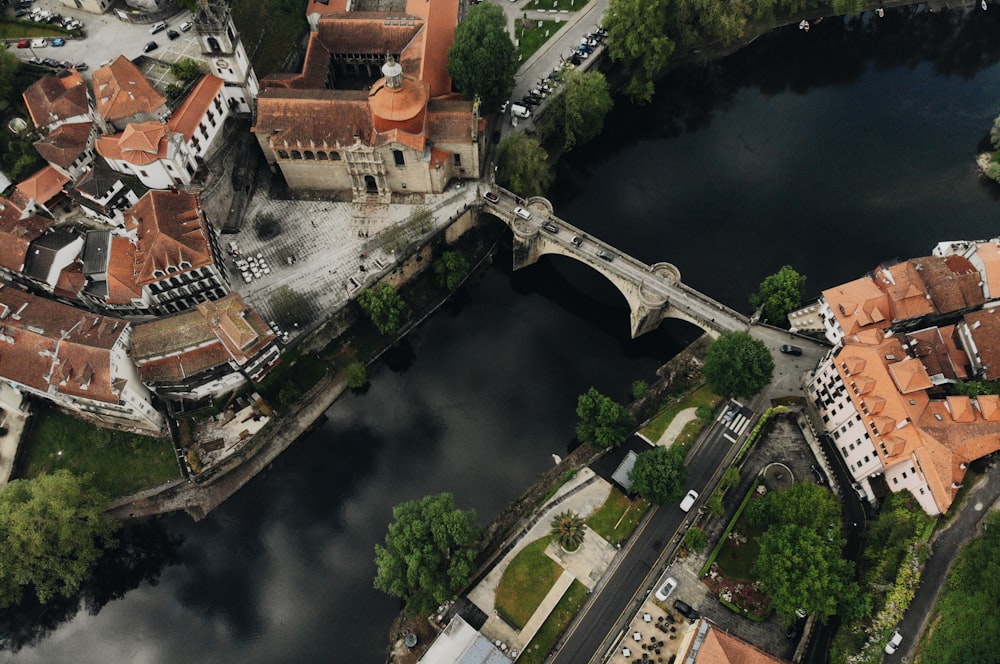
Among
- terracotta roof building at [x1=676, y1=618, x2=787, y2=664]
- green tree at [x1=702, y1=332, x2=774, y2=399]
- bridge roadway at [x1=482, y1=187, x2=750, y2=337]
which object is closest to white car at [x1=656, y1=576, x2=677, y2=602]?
terracotta roof building at [x1=676, y1=618, x2=787, y2=664]

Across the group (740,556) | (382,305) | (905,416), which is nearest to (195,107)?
(382,305)

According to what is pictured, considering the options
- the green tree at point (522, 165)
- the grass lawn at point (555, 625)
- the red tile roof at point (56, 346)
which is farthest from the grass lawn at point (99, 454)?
the green tree at point (522, 165)

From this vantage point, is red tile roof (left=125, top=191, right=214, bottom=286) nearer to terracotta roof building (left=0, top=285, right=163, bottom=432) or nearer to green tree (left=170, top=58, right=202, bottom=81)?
terracotta roof building (left=0, top=285, right=163, bottom=432)

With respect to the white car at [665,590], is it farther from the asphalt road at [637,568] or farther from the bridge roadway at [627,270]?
the bridge roadway at [627,270]

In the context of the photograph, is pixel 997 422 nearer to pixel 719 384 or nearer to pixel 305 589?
pixel 719 384

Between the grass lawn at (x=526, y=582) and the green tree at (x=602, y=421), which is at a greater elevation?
the green tree at (x=602, y=421)

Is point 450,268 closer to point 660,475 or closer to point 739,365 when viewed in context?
point 739,365

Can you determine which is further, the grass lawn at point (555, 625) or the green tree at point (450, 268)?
the green tree at point (450, 268)
